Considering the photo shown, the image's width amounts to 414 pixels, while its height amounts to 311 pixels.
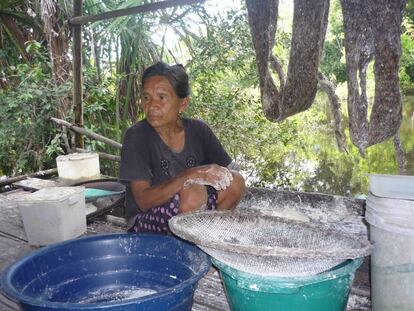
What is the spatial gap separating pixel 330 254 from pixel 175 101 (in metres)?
1.18

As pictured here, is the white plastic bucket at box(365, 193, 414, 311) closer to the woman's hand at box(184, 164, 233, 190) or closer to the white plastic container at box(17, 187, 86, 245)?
the woman's hand at box(184, 164, 233, 190)

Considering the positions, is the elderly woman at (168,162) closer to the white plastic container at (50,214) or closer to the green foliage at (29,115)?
the white plastic container at (50,214)

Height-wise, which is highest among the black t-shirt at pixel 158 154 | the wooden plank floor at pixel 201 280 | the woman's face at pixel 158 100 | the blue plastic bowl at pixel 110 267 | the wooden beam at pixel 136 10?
the wooden beam at pixel 136 10

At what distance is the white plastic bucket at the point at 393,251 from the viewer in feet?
Answer: 4.04

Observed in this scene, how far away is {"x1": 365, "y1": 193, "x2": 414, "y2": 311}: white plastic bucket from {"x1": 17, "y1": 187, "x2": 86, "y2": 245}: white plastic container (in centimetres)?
165

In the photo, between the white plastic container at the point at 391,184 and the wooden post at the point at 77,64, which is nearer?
the white plastic container at the point at 391,184

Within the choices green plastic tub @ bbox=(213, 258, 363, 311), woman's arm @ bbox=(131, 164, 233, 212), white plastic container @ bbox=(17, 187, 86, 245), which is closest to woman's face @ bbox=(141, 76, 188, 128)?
woman's arm @ bbox=(131, 164, 233, 212)

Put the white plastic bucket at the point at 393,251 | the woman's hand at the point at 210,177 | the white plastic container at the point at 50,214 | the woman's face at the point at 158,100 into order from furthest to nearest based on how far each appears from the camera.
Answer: the white plastic container at the point at 50,214 → the woman's face at the point at 158,100 → the woman's hand at the point at 210,177 → the white plastic bucket at the point at 393,251

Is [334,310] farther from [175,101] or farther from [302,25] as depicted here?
[175,101]

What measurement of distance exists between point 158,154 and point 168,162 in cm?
Result: 7

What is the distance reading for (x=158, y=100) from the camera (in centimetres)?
195

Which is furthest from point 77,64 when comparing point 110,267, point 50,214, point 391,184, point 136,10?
point 391,184

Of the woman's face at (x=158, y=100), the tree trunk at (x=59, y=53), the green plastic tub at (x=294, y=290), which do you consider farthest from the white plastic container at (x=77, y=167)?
the green plastic tub at (x=294, y=290)

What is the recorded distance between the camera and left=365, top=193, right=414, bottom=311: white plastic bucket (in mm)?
1231
